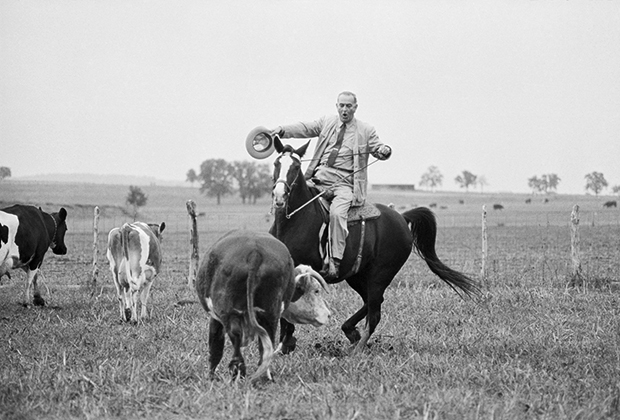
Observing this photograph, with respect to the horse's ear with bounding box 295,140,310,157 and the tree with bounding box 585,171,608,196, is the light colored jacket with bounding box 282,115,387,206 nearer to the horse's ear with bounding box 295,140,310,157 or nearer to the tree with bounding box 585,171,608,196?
the horse's ear with bounding box 295,140,310,157

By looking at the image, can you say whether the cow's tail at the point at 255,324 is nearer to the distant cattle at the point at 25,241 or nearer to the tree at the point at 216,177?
the distant cattle at the point at 25,241

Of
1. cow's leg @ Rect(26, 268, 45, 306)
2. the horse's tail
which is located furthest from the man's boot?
cow's leg @ Rect(26, 268, 45, 306)

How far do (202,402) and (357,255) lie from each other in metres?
3.73

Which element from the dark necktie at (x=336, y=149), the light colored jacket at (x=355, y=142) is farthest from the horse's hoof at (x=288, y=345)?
the dark necktie at (x=336, y=149)

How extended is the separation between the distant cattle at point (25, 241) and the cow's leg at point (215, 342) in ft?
23.0

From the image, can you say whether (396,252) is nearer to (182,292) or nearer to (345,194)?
(345,194)

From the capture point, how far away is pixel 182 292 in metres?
14.6

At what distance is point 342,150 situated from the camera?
30.8ft

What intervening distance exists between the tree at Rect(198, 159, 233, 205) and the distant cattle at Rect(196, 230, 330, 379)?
93985 millimetres

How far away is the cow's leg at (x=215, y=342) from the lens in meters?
6.61

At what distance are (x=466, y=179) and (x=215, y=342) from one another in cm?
15530

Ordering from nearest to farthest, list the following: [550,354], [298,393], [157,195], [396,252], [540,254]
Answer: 1. [298,393]
2. [550,354]
3. [396,252]
4. [540,254]
5. [157,195]

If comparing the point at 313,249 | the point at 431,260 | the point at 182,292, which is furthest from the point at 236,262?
the point at 182,292

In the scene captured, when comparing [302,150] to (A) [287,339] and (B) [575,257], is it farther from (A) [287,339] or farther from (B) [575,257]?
(B) [575,257]
